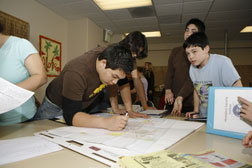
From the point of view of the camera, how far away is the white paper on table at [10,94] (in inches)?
19.5

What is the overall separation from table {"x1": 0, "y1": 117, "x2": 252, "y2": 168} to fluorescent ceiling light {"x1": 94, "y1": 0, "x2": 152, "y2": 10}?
9.74 ft

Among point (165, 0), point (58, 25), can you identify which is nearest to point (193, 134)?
point (165, 0)

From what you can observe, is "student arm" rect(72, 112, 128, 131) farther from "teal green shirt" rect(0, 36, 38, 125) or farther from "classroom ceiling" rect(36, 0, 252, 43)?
"classroom ceiling" rect(36, 0, 252, 43)

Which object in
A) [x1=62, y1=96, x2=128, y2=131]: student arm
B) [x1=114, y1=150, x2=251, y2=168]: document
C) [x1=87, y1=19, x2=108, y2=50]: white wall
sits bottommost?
[x1=114, y1=150, x2=251, y2=168]: document

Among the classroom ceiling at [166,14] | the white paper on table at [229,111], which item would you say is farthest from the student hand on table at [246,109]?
the classroom ceiling at [166,14]

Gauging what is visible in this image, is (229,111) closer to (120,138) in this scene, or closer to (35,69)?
(120,138)

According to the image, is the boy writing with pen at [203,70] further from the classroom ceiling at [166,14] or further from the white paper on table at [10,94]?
the classroom ceiling at [166,14]

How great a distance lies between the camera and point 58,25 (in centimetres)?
398

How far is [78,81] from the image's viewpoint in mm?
958

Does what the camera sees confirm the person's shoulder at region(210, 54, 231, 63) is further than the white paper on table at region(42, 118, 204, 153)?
Yes

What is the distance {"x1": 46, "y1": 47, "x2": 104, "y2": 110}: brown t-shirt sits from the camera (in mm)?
952

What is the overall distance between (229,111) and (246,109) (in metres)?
0.10

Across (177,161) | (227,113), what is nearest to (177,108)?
(227,113)

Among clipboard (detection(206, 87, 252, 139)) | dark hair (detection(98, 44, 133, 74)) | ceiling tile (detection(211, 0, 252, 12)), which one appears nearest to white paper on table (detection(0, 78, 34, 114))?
dark hair (detection(98, 44, 133, 74))
